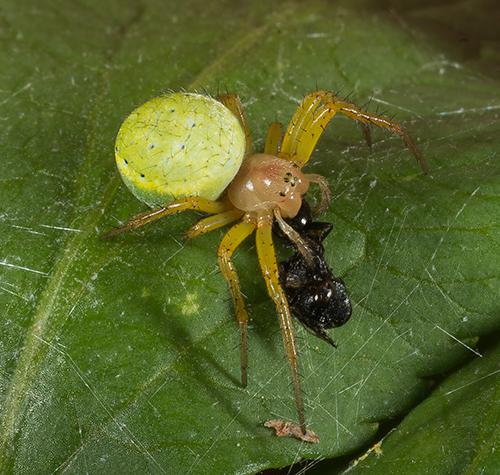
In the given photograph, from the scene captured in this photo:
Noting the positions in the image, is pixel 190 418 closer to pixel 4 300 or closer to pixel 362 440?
pixel 362 440

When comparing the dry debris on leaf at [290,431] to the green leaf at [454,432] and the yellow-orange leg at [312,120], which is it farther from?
the yellow-orange leg at [312,120]

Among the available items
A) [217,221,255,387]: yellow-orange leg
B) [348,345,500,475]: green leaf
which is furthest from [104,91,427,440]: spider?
[348,345,500,475]: green leaf

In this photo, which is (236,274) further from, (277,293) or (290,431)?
(290,431)

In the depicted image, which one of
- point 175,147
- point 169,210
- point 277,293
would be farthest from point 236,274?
point 175,147

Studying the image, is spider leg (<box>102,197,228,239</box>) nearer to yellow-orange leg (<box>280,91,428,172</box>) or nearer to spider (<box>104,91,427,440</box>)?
spider (<box>104,91,427,440</box>)

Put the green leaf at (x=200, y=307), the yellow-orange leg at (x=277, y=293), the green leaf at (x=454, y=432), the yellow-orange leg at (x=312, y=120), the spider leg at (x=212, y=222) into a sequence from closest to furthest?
the green leaf at (x=454, y=432) → the green leaf at (x=200, y=307) → the yellow-orange leg at (x=277, y=293) → the spider leg at (x=212, y=222) → the yellow-orange leg at (x=312, y=120)

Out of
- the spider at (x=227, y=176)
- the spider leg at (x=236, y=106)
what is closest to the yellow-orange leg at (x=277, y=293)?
the spider at (x=227, y=176)

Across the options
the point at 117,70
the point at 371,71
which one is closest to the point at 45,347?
the point at 117,70
